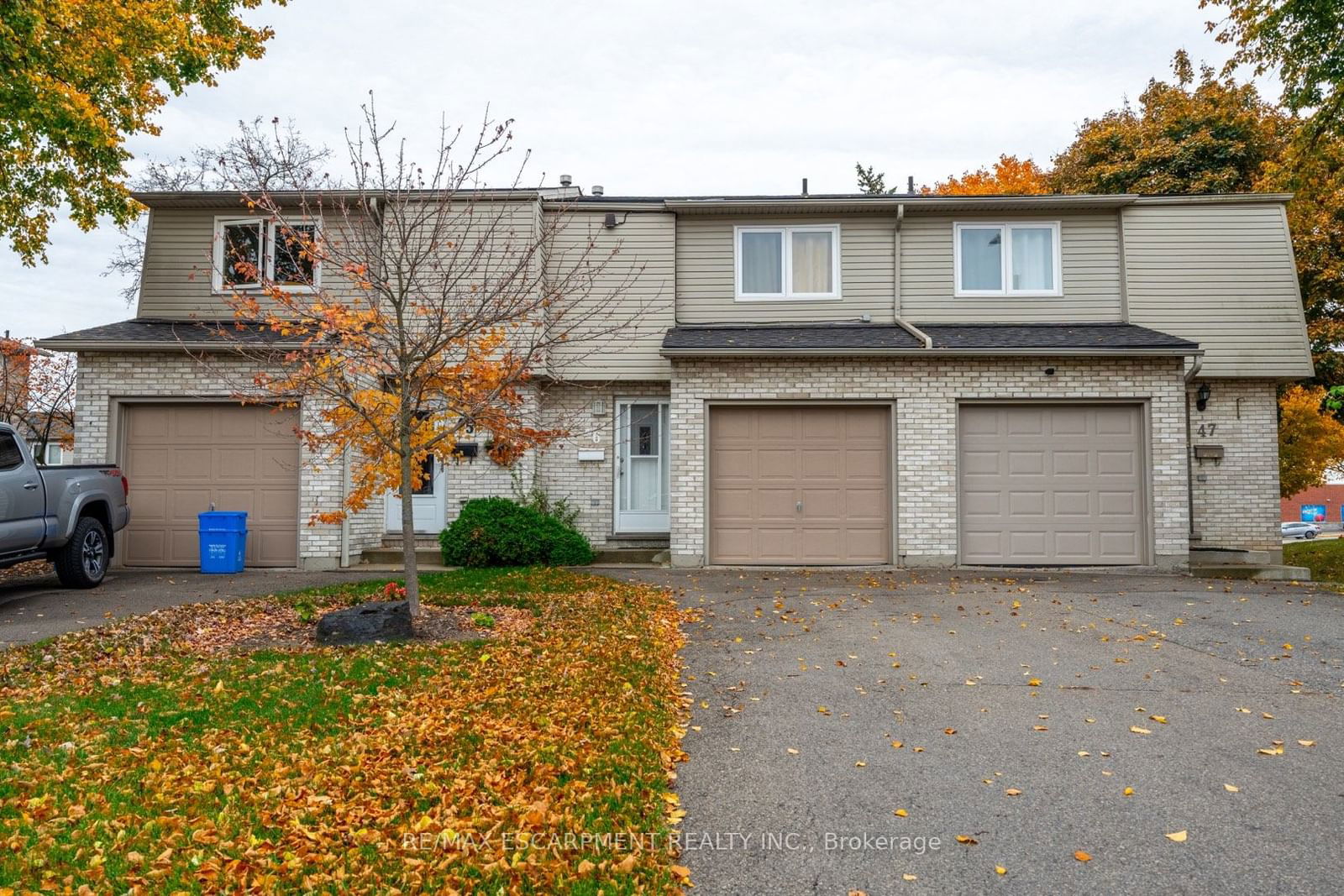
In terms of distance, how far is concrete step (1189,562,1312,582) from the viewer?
1177 cm

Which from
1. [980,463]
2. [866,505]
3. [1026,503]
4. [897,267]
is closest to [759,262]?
[897,267]

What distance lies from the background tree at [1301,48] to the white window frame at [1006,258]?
15.4 feet

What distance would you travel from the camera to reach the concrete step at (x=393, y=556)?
1243 centimetres

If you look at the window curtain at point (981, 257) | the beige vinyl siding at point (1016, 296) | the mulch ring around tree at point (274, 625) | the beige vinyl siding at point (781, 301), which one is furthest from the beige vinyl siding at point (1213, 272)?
the mulch ring around tree at point (274, 625)

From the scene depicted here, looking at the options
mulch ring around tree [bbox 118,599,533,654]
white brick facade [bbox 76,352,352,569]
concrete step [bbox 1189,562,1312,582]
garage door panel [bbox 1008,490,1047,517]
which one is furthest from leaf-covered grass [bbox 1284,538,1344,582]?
white brick facade [bbox 76,352,352,569]

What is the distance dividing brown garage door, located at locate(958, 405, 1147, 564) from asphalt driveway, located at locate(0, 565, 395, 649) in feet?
27.5

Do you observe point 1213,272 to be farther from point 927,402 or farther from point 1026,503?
point 927,402

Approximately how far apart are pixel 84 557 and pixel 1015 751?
34.5 ft

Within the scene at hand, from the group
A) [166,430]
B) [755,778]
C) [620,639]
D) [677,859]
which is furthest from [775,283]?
[677,859]

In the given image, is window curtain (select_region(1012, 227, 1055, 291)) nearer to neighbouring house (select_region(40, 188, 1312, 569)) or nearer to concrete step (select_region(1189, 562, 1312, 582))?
neighbouring house (select_region(40, 188, 1312, 569))

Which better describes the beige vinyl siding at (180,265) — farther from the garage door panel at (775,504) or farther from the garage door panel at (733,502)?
the garage door panel at (775,504)

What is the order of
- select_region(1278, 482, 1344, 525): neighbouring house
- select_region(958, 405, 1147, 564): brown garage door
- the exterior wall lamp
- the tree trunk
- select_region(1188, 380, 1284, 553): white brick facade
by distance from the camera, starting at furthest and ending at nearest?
select_region(1278, 482, 1344, 525): neighbouring house, the exterior wall lamp, select_region(1188, 380, 1284, 553): white brick facade, select_region(958, 405, 1147, 564): brown garage door, the tree trunk

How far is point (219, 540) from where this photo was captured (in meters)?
11.6

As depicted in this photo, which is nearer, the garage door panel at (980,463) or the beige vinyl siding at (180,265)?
the garage door panel at (980,463)
